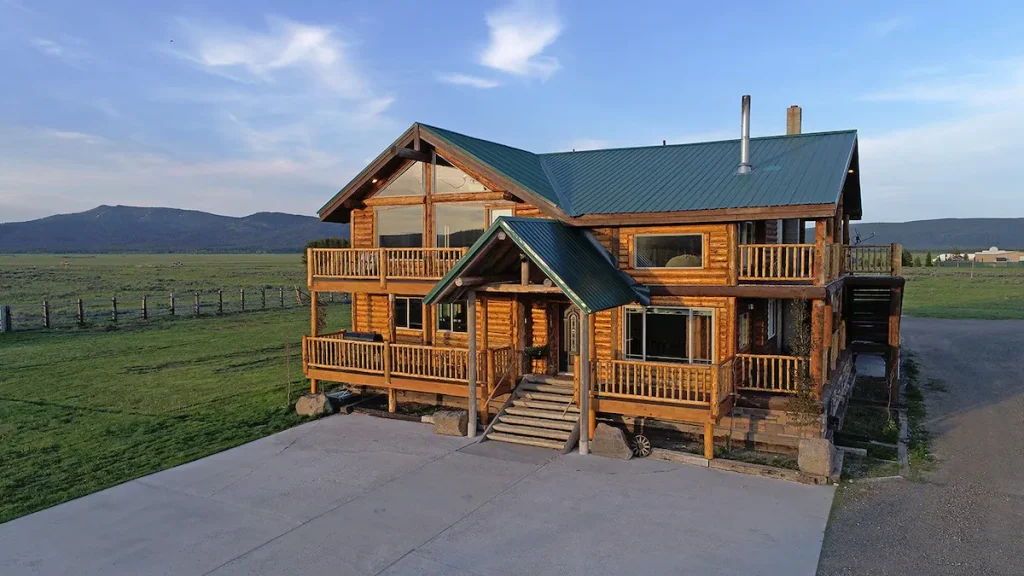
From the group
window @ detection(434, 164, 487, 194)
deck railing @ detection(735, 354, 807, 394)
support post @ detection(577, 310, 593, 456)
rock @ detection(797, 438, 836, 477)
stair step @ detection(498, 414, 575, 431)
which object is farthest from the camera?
window @ detection(434, 164, 487, 194)

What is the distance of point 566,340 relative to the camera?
17.0 meters

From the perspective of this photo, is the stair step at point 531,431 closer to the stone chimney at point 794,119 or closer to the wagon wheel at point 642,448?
the wagon wheel at point 642,448

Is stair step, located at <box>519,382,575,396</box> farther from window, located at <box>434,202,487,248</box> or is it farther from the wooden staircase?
window, located at <box>434,202,487,248</box>

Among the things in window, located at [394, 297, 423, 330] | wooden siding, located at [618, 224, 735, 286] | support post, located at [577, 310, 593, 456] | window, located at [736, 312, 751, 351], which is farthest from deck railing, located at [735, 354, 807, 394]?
window, located at [394, 297, 423, 330]

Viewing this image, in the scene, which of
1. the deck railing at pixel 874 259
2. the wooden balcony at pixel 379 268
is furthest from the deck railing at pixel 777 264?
the wooden balcony at pixel 379 268

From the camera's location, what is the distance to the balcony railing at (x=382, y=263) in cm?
1686

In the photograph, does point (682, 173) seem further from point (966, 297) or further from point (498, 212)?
point (966, 297)

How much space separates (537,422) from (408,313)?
240 inches

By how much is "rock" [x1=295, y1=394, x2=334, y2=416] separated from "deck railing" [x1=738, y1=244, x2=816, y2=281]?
34.2 feet

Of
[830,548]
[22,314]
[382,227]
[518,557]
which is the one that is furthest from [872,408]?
[22,314]

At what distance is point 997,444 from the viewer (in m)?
14.0

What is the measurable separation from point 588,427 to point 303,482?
5650 mm

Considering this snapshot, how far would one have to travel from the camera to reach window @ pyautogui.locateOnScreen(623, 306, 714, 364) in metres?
15.4

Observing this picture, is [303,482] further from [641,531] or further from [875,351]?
[875,351]
